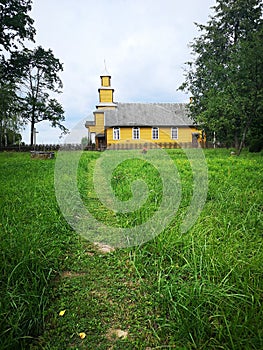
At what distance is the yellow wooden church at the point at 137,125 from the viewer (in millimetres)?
30875

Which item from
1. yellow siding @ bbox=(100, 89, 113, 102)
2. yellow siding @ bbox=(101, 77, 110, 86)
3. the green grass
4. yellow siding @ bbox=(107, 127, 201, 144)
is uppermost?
yellow siding @ bbox=(101, 77, 110, 86)

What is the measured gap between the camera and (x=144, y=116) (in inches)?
1260

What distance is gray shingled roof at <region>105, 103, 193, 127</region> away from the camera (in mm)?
31266

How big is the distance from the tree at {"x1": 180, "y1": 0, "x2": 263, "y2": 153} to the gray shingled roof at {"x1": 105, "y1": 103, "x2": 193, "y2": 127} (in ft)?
27.7

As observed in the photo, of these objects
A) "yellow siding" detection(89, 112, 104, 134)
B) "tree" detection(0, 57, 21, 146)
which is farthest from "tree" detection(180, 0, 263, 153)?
"tree" detection(0, 57, 21, 146)

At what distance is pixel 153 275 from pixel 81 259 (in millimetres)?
773

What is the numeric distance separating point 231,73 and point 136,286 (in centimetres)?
1610

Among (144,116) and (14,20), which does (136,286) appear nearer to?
(14,20)

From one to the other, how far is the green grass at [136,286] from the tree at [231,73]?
13249 mm

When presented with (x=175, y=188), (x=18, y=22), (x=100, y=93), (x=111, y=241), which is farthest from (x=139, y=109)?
(x=111, y=241)

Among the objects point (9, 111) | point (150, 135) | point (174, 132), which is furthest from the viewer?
point (174, 132)

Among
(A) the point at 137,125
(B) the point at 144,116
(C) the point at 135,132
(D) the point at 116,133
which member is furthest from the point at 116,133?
(B) the point at 144,116

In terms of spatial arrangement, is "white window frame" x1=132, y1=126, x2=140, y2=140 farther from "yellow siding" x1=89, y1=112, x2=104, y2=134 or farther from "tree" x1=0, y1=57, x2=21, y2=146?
"tree" x1=0, y1=57, x2=21, y2=146

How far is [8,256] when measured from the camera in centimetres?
244
